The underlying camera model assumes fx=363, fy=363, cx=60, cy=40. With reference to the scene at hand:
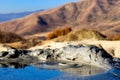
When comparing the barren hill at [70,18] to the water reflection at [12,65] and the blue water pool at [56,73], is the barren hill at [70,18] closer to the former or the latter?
the water reflection at [12,65]

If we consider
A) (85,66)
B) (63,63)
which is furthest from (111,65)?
→ (63,63)

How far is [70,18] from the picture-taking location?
187 meters

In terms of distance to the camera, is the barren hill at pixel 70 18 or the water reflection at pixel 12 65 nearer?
the water reflection at pixel 12 65

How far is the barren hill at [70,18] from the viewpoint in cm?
16745

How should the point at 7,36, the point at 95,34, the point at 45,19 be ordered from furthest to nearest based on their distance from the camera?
the point at 45,19, the point at 7,36, the point at 95,34

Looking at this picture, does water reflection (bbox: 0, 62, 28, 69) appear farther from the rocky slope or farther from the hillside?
the hillside

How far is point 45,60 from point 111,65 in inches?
Result: 163

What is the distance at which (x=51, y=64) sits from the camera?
59.0ft

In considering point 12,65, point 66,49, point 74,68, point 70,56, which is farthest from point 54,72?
point 12,65

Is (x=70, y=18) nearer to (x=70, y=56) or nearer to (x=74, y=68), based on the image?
(x=70, y=56)

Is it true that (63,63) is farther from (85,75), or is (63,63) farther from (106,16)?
(106,16)

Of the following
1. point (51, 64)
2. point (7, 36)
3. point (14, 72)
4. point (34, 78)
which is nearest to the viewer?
point (34, 78)

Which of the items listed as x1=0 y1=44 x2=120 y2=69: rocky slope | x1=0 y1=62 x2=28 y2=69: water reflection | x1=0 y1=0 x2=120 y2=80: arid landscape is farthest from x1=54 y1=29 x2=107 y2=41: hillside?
x1=0 y1=62 x2=28 y2=69: water reflection

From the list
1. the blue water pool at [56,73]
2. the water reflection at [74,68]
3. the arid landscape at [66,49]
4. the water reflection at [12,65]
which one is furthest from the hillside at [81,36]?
the blue water pool at [56,73]
